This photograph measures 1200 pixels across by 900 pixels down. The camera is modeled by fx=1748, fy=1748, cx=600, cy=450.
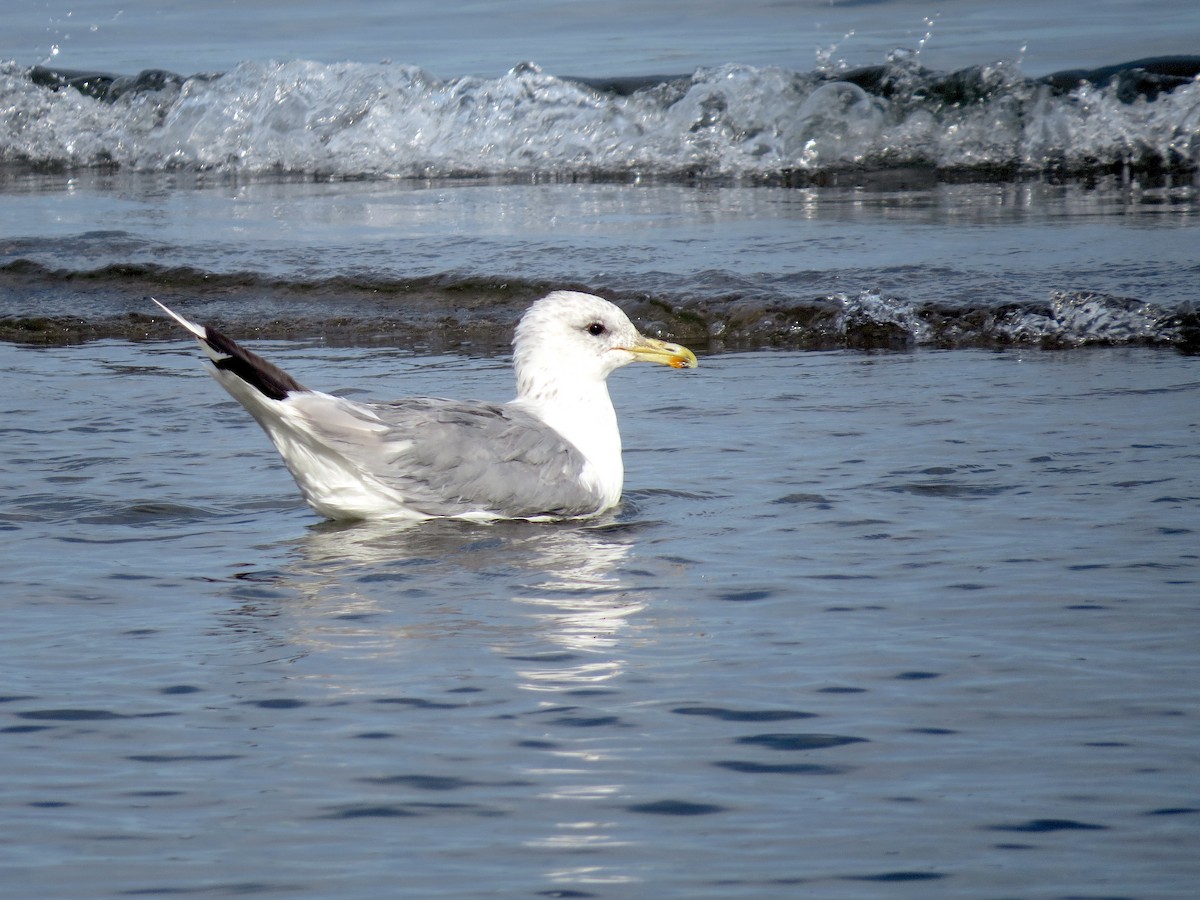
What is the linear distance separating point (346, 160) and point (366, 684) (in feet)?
48.7

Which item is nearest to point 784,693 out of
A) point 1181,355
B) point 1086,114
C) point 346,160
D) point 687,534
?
point 687,534

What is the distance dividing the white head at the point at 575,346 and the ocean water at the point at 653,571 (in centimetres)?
43

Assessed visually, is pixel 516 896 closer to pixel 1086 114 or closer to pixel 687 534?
pixel 687 534

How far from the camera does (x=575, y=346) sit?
21.8 ft

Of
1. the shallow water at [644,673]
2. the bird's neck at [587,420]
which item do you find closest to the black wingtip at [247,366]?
the shallow water at [644,673]

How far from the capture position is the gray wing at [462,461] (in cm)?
590

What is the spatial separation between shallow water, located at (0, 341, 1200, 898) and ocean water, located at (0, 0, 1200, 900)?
0.05 ft

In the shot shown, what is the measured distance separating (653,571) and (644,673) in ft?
3.46

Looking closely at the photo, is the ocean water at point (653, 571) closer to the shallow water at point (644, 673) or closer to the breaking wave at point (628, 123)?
the shallow water at point (644, 673)

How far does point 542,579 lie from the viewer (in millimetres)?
5094

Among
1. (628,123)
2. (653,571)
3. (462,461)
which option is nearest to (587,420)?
(462,461)

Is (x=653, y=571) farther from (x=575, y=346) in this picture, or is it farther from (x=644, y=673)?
(x=575, y=346)

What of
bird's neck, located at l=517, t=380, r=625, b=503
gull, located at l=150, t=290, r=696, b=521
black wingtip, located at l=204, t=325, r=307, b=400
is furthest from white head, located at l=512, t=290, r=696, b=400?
black wingtip, located at l=204, t=325, r=307, b=400

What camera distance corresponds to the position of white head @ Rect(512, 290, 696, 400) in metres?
6.61
